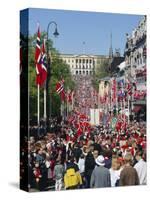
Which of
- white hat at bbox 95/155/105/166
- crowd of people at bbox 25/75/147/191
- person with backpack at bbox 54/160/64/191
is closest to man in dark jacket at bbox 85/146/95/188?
crowd of people at bbox 25/75/147/191

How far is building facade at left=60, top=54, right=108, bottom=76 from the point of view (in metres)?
18.4

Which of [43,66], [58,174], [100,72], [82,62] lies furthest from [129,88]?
[58,174]

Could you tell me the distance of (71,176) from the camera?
60.2 ft

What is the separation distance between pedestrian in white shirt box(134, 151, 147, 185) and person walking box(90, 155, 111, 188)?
928 millimetres

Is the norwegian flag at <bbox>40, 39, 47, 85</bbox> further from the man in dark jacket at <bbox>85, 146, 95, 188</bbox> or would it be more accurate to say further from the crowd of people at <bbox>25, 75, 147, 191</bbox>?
the man in dark jacket at <bbox>85, 146, 95, 188</bbox>

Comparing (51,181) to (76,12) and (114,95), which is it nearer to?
(114,95)

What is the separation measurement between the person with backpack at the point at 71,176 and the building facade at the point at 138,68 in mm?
2225

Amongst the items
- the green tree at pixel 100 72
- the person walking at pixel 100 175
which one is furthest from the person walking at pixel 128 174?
the green tree at pixel 100 72

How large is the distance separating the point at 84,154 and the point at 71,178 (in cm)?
Result: 67

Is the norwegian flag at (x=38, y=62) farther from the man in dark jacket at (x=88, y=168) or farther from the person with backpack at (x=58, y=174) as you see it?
the man in dark jacket at (x=88, y=168)

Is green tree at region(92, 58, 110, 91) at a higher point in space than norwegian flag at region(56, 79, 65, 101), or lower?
higher

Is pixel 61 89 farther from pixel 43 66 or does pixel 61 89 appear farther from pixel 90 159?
pixel 90 159

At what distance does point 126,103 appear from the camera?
19453 mm

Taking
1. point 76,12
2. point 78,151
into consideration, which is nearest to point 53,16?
point 76,12
